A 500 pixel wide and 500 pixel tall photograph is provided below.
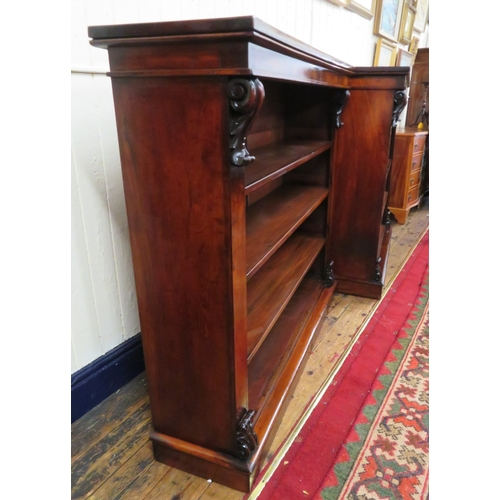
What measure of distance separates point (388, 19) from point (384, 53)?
276mm

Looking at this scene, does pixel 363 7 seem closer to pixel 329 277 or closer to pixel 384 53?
pixel 384 53

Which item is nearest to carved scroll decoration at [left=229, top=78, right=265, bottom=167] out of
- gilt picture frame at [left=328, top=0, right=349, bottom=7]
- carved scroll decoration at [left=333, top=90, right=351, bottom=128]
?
carved scroll decoration at [left=333, top=90, right=351, bottom=128]

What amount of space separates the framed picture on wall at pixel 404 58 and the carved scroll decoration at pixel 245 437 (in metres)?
4.04

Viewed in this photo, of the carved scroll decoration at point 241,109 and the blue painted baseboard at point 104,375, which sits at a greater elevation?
the carved scroll decoration at point 241,109

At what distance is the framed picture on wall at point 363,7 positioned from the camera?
2859mm

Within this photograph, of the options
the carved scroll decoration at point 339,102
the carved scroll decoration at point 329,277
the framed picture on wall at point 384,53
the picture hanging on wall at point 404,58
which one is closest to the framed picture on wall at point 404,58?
the picture hanging on wall at point 404,58

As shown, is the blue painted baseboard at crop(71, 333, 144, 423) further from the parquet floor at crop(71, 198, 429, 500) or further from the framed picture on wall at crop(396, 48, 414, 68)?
the framed picture on wall at crop(396, 48, 414, 68)

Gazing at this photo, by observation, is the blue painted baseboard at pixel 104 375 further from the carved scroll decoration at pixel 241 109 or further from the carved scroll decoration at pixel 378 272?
the carved scroll decoration at pixel 378 272

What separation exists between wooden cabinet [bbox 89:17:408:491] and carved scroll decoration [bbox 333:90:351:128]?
284 mm

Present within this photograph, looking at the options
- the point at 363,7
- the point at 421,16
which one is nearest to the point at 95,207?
the point at 363,7

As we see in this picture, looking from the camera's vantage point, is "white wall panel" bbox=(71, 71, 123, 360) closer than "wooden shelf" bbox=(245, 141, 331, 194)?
No

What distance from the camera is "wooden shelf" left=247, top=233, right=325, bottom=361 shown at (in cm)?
140

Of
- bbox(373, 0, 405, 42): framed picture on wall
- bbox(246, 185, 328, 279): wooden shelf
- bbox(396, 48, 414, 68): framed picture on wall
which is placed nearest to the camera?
bbox(246, 185, 328, 279): wooden shelf
